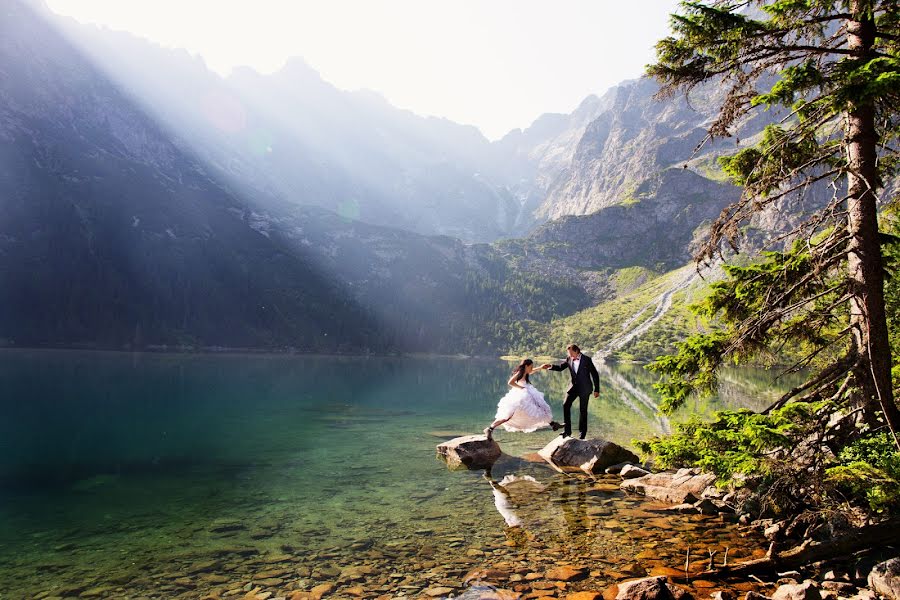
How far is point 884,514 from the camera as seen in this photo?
339 inches

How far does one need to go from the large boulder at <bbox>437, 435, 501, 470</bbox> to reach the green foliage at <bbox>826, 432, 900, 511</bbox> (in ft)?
39.5

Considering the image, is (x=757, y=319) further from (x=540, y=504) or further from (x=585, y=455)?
(x=585, y=455)

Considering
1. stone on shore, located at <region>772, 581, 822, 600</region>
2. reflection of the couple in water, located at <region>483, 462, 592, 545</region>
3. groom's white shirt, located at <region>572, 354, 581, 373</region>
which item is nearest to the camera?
stone on shore, located at <region>772, 581, 822, 600</region>

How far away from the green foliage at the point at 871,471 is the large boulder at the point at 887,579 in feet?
2.86

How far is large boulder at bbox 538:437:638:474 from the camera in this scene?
17.8 m

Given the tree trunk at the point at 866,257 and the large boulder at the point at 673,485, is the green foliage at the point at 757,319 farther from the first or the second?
the large boulder at the point at 673,485

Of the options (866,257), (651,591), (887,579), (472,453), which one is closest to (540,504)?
(472,453)

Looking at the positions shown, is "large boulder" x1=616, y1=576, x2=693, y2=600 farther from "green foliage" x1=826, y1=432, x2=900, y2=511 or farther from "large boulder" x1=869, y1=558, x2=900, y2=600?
"green foliage" x1=826, y1=432, x2=900, y2=511

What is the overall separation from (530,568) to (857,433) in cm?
660

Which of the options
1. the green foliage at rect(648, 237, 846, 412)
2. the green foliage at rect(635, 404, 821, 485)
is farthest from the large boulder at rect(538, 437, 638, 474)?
the green foliage at rect(635, 404, 821, 485)

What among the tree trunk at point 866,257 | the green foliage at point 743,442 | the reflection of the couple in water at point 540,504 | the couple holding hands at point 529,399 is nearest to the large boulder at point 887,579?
the green foliage at point 743,442

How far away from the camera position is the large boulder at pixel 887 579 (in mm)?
7199

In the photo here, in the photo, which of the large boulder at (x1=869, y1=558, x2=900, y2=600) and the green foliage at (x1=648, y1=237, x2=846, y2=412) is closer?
the large boulder at (x1=869, y1=558, x2=900, y2=600)

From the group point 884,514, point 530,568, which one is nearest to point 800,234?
point 884,514
